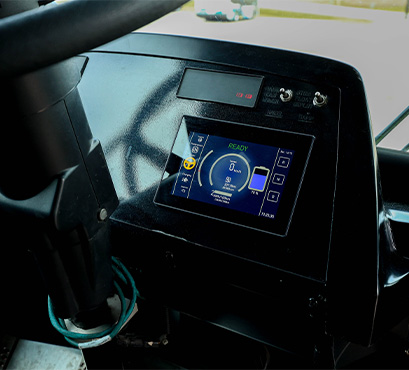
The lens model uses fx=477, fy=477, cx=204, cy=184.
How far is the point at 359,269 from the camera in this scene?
31.8 inches

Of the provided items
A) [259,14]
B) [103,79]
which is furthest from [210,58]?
[259,14]

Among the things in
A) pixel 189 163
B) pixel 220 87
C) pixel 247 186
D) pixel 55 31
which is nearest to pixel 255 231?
pixel 247 186

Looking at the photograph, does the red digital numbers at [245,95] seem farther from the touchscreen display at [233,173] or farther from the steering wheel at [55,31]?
the steering wheel at [55,31]

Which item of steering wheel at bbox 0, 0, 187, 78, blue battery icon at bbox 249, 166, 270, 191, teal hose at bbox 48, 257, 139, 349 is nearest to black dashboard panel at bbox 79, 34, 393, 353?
blue battery icon at bbox 249, 166, 270, 191

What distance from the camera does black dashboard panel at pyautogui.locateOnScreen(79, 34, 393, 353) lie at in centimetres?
83

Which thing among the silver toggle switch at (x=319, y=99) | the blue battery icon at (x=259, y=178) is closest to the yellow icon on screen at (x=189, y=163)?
the blue battery icon at (x=259, y=178)

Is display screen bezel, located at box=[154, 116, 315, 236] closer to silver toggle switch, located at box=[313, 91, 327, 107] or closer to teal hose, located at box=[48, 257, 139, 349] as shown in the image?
silver toggle switch, located at box=[313, 91, 327, 107]

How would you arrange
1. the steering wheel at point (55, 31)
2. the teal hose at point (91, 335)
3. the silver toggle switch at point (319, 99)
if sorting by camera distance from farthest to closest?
the silver toggle switch at point (319, 99)
the teal hose at point (91, 335)
the steering wheel at point (55, 31)

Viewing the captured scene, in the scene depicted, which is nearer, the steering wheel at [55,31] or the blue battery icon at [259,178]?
the steering wheel at [55,31]

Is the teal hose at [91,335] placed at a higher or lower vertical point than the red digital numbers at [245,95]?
lower

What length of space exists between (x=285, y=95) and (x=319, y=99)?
0.22 ft

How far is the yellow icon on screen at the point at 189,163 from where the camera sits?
946mm

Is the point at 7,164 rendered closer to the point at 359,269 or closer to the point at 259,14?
the point at 359,269

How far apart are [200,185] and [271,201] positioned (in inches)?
5.8
